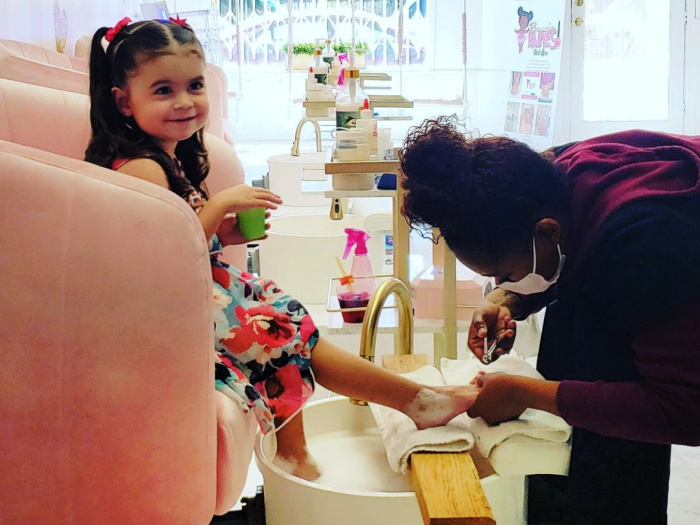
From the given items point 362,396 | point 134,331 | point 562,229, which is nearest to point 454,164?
point 562,229

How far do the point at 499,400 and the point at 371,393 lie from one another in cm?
25

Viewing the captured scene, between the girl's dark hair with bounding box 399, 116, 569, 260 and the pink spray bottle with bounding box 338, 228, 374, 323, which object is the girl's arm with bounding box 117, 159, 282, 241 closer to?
the girl's dark hair with bounding box 399, 116, 569, 260

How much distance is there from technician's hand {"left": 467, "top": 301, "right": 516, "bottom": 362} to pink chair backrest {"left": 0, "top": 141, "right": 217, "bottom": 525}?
642mm

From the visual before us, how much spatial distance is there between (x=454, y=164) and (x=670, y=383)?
1.42 ft

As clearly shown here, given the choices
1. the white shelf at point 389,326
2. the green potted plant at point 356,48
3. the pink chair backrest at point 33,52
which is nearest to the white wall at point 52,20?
the pink chair backrest at point 33,52

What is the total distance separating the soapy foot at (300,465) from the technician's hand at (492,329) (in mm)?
354

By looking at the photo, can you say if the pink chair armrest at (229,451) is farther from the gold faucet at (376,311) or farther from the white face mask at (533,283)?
the white face mask at (533,283)

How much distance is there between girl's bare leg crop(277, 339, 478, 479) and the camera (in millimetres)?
1270

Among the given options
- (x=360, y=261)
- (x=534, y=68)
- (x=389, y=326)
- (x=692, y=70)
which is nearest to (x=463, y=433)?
(x=389, y=326)

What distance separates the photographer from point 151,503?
95 centimetres

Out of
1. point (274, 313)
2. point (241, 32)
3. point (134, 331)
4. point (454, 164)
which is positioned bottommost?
point (274, 313)

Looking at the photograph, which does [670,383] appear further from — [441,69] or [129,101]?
[441,69]

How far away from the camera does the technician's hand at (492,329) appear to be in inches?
57.1

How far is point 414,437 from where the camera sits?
120 cm
